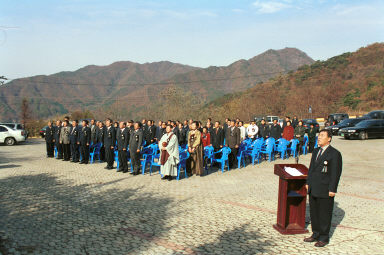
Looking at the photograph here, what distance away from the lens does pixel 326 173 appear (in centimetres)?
510

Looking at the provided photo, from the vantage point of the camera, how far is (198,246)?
16.6 ft

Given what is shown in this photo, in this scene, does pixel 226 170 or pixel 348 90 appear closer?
pixel 226 170

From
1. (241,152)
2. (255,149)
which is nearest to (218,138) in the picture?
(241,152)

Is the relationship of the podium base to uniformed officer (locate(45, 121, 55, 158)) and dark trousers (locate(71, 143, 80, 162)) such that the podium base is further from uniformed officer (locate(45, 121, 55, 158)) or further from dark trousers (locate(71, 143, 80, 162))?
uniformed officer (locate(45, 121, 55, 158))

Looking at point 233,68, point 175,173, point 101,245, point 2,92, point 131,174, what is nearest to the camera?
point 101,245

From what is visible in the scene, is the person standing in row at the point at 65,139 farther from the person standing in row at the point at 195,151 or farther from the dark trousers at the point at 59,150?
the person standing in row at the point at 195,151

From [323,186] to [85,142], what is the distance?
10442 mm

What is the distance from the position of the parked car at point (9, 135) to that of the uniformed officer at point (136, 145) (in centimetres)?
1515

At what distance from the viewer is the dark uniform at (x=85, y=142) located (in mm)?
13359

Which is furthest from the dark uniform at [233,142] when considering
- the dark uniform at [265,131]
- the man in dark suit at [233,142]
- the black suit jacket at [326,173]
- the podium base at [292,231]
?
the black suit jacket at [326,173]

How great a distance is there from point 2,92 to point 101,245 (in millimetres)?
176312

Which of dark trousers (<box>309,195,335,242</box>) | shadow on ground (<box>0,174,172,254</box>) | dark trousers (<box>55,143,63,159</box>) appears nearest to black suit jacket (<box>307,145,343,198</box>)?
dark trousers (<box>309,195,335,242</box>)

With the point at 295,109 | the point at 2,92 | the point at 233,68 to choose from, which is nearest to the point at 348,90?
the point at 295,109

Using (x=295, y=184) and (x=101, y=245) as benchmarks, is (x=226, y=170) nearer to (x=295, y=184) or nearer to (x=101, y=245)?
(x=295, y=184)
